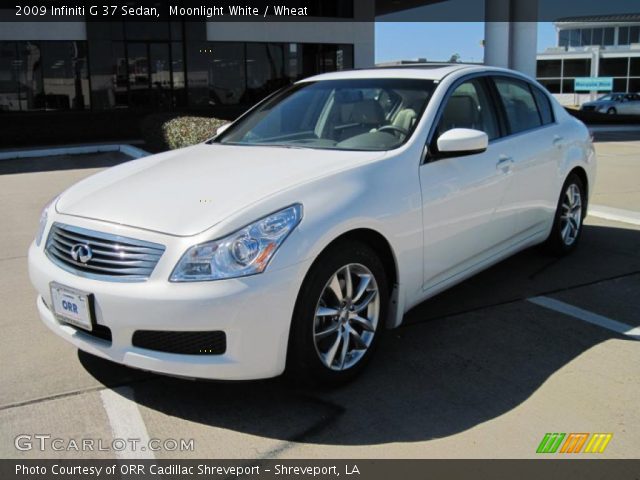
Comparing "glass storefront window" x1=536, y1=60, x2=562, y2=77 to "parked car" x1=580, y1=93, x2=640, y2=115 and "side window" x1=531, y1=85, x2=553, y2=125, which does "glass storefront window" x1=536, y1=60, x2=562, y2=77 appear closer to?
"parked car" x1=580, y1=93, x2=640, y2=115

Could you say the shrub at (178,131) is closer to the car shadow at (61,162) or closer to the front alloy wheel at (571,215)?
the car shadow at (61,162)

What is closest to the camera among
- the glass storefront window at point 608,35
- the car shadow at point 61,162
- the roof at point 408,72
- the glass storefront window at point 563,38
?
the roof at point 408,72

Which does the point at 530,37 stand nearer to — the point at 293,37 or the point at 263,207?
the point at 293,37

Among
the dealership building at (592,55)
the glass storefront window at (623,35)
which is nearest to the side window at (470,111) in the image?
the dealership building at (592,55)

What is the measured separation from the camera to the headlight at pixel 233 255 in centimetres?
293

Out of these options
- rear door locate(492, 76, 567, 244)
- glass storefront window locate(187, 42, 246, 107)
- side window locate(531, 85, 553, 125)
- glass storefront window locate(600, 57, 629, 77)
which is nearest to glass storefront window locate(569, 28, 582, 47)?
glass storefront window locate(600, 57, 629, 77)

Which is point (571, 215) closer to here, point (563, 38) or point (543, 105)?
point (543, 105)

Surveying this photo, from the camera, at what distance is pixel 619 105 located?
3859cm

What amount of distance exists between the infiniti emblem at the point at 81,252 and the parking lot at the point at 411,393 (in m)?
0.76

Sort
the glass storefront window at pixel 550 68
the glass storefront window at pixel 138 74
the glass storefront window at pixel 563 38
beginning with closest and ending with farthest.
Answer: the glass storefront window at pixel 138 74, the glass storefront window at pixel 550 68, the glass storefront window at pixel 563 38

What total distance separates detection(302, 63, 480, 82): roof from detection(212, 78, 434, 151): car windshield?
2.9 inches

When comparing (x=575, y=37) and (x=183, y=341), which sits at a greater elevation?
(x=575, y=37)
